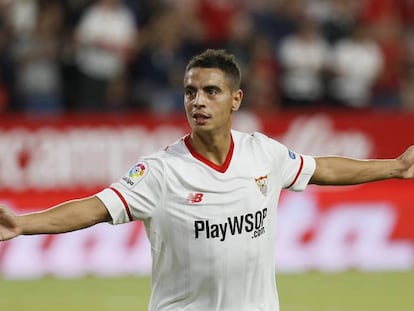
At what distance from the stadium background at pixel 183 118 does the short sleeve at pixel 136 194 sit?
536cm

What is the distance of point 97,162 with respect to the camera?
51.3ft

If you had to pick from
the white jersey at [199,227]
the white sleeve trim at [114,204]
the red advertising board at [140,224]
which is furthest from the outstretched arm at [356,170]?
the red advertising board at [140,224]

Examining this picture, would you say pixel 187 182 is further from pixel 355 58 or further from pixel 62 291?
pixel 355 58

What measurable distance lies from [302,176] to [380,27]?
37.0 feet

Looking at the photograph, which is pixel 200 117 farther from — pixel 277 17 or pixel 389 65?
pixel 389 65

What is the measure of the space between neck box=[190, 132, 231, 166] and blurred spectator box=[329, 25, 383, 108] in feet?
33.9

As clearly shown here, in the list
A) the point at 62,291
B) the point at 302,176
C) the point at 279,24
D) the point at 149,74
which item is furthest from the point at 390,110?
the point at 302,176

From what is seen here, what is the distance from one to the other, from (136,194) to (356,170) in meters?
1.44

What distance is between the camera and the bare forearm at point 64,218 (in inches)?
249

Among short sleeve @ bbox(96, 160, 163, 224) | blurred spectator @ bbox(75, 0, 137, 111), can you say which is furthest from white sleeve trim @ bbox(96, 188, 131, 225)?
blurred spectator @ bbox(75, 0, 137, 111)

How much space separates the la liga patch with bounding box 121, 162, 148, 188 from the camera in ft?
22.1

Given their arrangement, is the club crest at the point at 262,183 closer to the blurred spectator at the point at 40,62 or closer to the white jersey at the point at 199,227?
the white jersey at the point at 199,227

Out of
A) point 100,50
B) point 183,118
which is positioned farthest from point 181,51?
point 183,118

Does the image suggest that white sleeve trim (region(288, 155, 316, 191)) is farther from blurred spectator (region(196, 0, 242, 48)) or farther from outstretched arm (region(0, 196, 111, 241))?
blurred spectator (region(196, 0, 242, 48))
